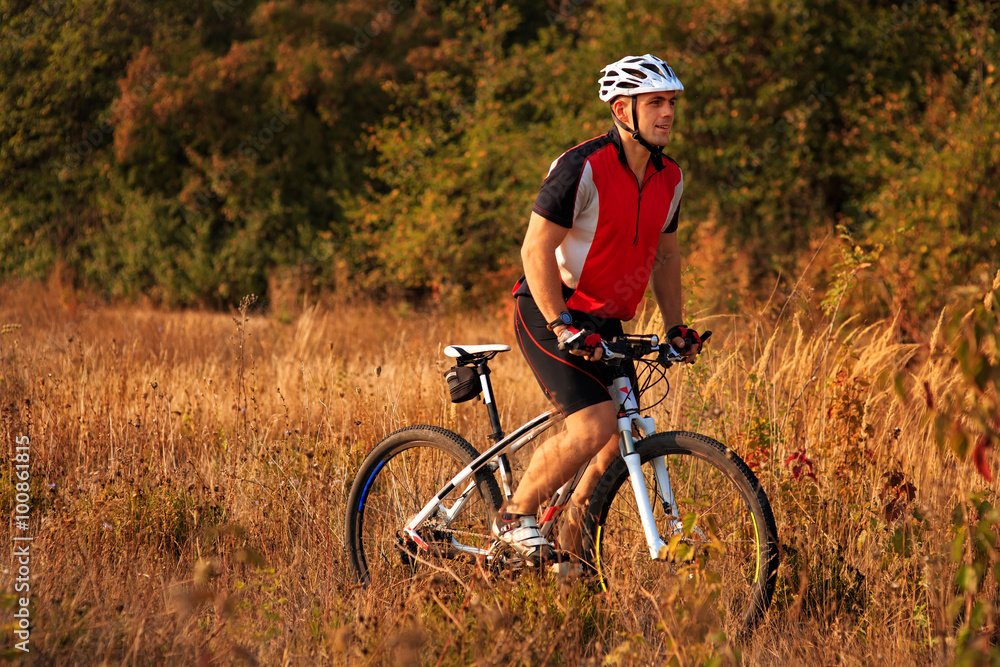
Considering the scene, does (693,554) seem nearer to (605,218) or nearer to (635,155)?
(605,218)

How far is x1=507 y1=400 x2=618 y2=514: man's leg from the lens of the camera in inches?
120

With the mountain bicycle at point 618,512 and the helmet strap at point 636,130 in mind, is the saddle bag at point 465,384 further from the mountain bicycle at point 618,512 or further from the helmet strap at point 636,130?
the helmet strap at point 636,130

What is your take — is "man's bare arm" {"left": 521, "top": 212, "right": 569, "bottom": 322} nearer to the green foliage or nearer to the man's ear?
the man's ear

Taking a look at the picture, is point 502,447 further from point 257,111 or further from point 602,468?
point 257,111

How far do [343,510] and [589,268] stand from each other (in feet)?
6.34

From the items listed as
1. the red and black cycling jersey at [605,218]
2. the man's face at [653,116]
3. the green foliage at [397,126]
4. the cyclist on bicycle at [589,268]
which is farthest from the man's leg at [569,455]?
the green foliage at [397,126]

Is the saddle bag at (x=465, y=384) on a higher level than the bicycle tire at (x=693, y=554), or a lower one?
higher

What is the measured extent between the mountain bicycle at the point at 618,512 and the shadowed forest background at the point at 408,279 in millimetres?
160

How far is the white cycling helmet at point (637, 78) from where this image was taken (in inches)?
121

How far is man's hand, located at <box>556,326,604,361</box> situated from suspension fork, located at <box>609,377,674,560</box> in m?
0.32

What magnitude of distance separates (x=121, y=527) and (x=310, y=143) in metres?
10.3

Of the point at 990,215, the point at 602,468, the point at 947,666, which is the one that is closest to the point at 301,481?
the point at 602,468

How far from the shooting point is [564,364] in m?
3.12

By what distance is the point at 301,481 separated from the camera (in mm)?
4414
